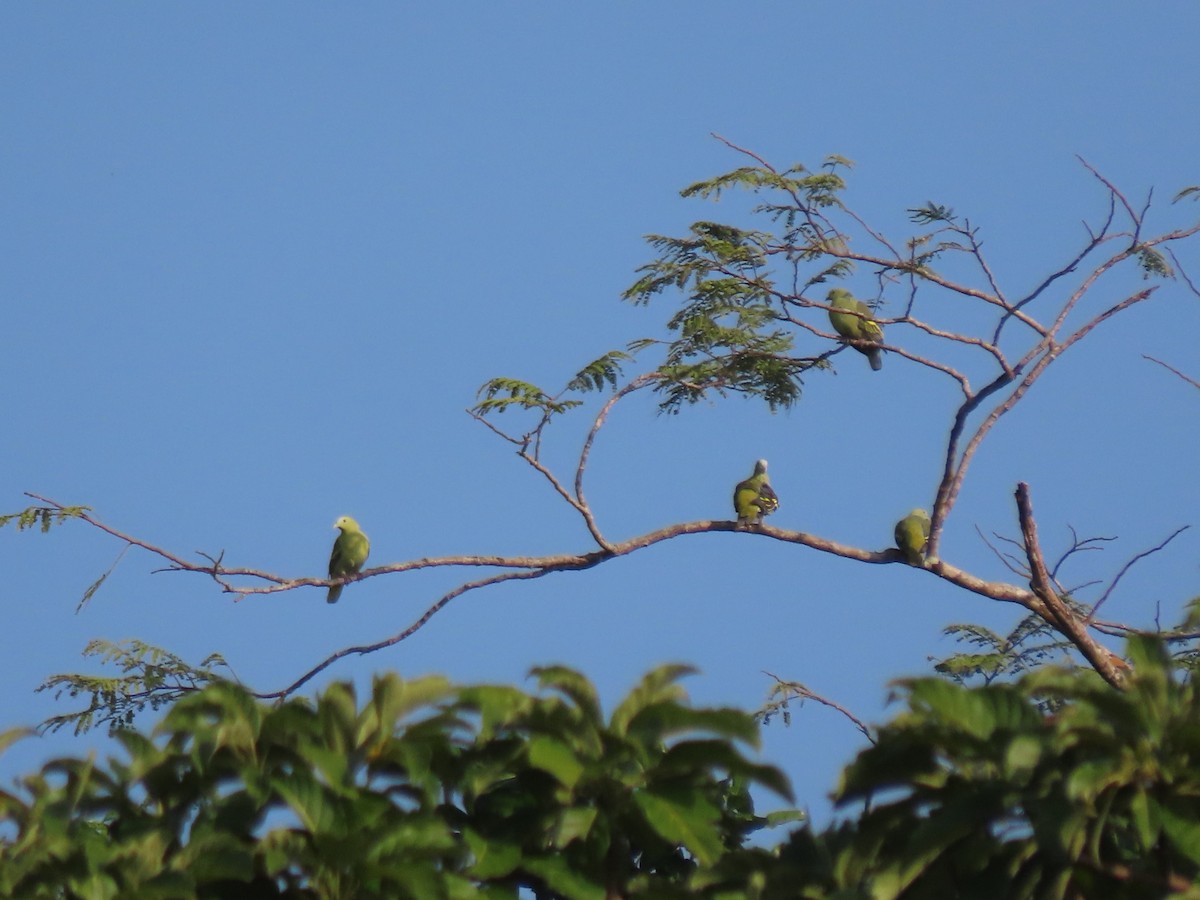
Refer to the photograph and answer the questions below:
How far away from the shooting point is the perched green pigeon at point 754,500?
10016mm

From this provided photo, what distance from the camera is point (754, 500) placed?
32.9 feet

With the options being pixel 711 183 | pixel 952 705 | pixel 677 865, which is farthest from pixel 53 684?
pixel 952 705

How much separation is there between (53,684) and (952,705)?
5833mm

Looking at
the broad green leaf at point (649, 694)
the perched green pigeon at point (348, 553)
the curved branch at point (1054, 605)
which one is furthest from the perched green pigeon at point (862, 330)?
the broad green leaf at point (649, 694)

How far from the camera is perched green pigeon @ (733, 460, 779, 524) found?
10.0 meters

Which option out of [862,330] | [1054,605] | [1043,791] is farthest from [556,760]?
[862,330]

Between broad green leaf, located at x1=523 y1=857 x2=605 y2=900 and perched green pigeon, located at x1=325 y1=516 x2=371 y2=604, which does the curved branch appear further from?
perched green pigeon, located at x1=325 y1=516 x2=371 y2=604

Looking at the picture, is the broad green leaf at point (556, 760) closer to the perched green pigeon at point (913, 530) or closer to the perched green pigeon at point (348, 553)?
the perched green pigeon at point (913, 530)

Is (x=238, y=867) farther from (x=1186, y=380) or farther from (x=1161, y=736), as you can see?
(x=1186, y=380)

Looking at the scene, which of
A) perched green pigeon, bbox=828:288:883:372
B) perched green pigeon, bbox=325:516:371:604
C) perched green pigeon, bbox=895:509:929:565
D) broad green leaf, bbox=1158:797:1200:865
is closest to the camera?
broad green leaf, bbox=1158:797:1200:865

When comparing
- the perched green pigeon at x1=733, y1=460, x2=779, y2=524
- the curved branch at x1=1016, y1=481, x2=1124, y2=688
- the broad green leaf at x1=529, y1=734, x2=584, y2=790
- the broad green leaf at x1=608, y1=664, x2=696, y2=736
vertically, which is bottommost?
the broad green leaf at x1=529, y1=734, x2=584, y2=790

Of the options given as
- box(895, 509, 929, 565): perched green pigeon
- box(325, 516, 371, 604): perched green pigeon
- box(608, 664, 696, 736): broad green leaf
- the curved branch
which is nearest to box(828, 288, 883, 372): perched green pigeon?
box(895, 509, 929, 565): perched green pigeon

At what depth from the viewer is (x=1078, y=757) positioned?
3221 mm

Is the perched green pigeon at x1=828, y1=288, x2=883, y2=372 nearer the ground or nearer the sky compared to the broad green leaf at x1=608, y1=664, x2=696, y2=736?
nearer the sky
